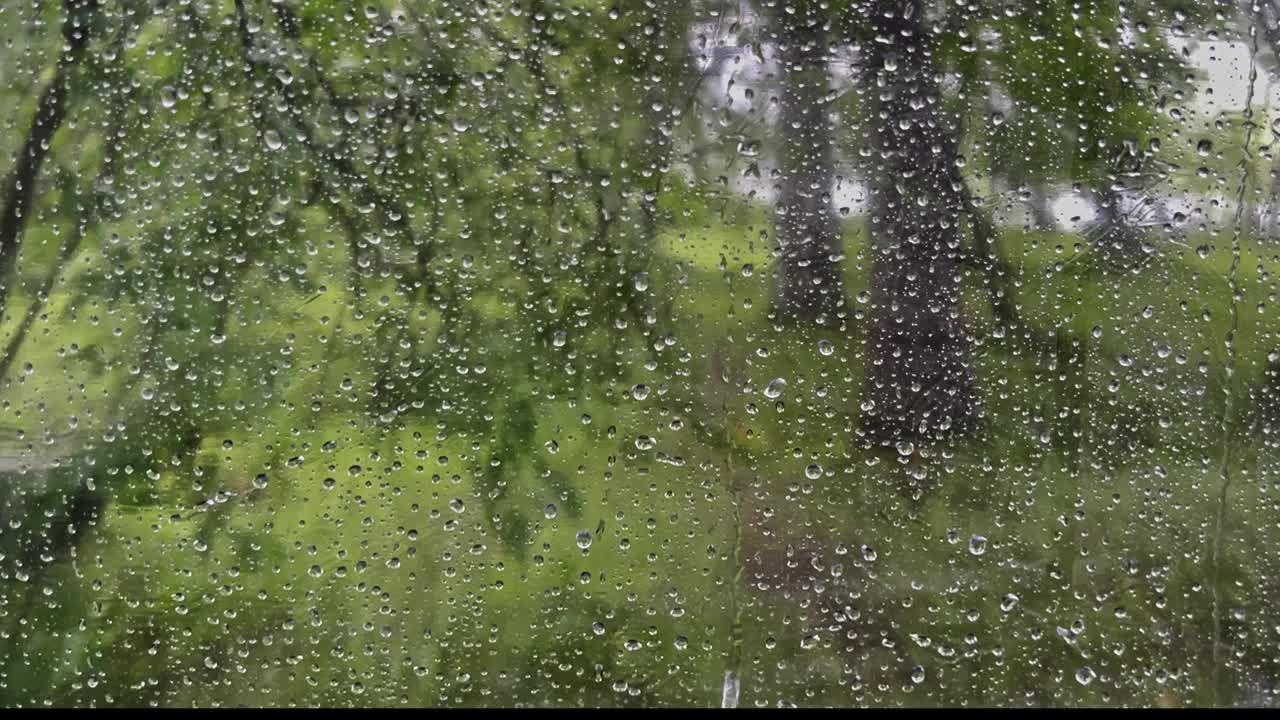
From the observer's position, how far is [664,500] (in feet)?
4.44

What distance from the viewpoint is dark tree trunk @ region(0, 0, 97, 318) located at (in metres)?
1.40

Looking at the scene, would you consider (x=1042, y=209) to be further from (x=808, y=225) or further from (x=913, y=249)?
(x=808, y=225)

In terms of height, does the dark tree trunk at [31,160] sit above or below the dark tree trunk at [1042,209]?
above

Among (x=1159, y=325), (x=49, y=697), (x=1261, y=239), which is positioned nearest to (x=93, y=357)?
(x=49, y=697)

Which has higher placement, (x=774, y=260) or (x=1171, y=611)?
(x=774, y=260)

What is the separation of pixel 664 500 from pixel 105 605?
3.08 ft

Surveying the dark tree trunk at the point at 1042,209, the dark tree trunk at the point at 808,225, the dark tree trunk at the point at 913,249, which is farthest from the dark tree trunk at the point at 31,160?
the dark tree trunk at the point at 1042,209

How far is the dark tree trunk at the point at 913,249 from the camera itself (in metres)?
1.38

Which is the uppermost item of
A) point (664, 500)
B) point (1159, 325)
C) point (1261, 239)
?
point (1261, 239)

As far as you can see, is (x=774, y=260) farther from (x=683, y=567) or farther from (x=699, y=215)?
(x=683, y=567)

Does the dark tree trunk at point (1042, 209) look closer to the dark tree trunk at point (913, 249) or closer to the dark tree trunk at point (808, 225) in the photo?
the dark tree trunk at point (913, 249)

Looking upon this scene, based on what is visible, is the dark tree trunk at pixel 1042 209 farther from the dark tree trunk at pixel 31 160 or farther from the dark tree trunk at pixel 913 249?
the dark tree trunk at pixel 31 160

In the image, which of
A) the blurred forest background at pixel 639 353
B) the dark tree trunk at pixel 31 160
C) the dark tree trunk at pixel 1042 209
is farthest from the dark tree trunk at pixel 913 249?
the dark tree trunk at pixel 31 160

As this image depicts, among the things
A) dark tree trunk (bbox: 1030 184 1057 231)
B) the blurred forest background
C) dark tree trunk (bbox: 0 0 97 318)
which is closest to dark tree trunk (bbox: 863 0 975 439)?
the blurred forest background
